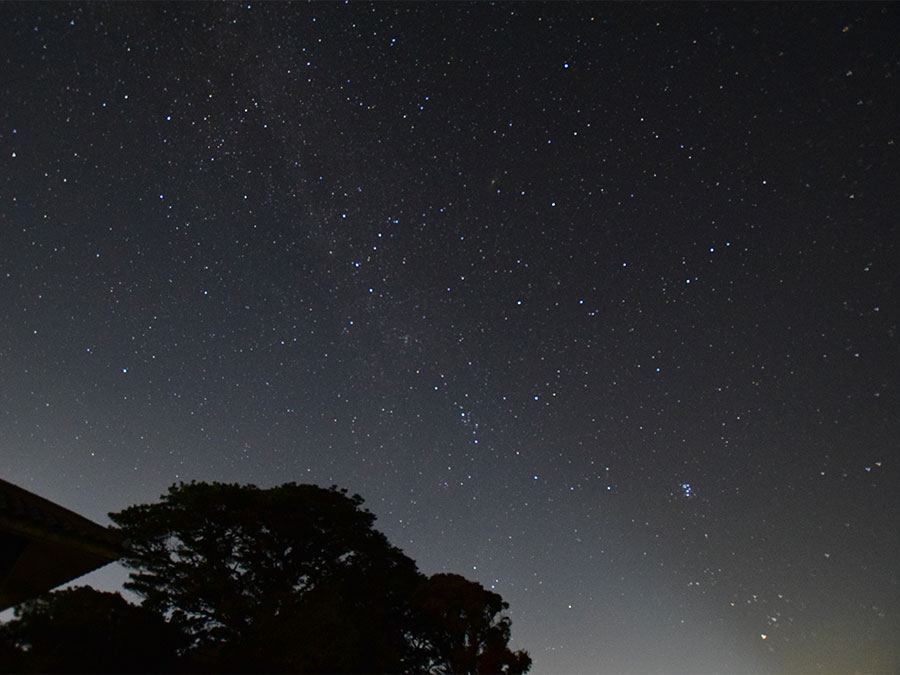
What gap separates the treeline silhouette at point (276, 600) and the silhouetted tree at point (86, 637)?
4 cm

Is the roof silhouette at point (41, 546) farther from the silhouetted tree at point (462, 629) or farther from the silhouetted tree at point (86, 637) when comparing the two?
the silhouetted tree at point (462, 629)

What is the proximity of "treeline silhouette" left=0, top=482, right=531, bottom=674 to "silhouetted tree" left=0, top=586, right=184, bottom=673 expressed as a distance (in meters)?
0.04

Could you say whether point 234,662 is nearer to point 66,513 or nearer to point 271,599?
point 271,599

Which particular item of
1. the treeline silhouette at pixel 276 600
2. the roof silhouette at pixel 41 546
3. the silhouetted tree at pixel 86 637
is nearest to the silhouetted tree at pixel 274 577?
the treeline silhouette at pixel 276 600

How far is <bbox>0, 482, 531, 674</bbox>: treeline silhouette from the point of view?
9.46 metres

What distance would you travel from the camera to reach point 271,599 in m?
11.5

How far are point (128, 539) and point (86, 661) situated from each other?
5.55m

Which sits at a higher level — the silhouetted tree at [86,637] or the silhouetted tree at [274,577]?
the silhouetted tree at [274,577]

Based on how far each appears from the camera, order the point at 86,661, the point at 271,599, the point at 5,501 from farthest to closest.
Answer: the point at 271,599 < the point at 86,661 < the point at 5,501

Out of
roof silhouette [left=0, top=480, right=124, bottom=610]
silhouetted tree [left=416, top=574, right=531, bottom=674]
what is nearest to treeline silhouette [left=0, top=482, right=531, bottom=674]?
silhouetted tree [left=416, top=574, right=531, bottom=674]

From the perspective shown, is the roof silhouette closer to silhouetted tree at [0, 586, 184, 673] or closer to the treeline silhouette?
silhouetted tree at [0, 586, 184, 673]

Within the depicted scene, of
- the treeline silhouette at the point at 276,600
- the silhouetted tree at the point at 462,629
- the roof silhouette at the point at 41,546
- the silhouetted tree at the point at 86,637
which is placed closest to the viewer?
the roof silhouette at the point at 41,546

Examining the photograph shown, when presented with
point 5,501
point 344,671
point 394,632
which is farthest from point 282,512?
point 5,501

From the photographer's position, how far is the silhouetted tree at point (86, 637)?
6906 mm
